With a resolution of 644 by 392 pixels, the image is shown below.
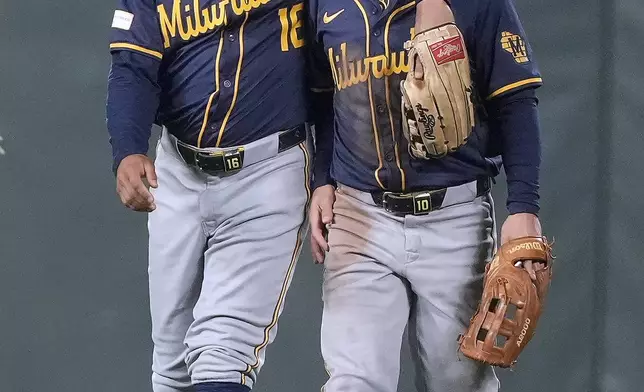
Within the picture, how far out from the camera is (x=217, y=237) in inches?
60.7

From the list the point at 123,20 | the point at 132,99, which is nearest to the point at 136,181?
the point at 132,99

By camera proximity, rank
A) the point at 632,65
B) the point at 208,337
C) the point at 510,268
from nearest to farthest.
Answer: the point at 510,268 < the point at 208,337 < the point at 632,65

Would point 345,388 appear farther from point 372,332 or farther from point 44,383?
point 44,383

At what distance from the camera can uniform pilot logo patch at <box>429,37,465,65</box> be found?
1.33 m

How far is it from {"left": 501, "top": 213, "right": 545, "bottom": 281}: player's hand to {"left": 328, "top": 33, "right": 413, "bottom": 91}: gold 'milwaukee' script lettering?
26 centimetres

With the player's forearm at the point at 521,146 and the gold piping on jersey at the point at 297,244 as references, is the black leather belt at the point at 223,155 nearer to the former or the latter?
the gold piping on jersey at the point at 297,244

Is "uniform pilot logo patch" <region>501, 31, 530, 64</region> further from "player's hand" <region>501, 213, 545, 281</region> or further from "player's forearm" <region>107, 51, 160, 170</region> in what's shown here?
"player's forearm" <region>107, 51, 160, 170</region>

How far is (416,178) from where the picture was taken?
4.71 feet

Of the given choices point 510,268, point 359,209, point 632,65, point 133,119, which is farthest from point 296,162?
point 632,65

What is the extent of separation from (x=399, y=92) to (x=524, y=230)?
0.26 m

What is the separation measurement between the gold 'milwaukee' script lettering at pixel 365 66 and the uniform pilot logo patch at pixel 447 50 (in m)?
0.07

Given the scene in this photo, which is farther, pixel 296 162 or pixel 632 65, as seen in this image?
pixel 632 65

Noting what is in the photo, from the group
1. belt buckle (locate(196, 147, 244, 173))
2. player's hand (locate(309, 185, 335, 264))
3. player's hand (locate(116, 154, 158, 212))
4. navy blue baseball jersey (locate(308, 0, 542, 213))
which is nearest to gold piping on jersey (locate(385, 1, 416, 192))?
navy blue baseball jersey (locate(308, 0, 542, 213))

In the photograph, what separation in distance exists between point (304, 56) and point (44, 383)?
3.05 feet
